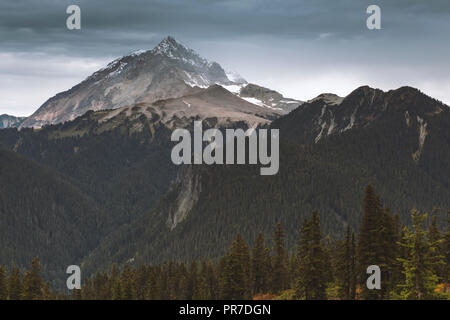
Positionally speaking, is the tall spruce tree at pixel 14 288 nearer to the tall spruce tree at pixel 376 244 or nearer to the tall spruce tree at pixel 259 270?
the tall spruce tree at pixel 259 270

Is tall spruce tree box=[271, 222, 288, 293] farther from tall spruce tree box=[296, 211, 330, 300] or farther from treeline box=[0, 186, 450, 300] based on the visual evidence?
tall spruce tree box=[296, 211, 330, 300]

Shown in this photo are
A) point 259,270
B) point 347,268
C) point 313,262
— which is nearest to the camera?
point 313,262

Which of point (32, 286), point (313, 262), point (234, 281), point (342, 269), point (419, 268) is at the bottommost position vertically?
point (32, 286)

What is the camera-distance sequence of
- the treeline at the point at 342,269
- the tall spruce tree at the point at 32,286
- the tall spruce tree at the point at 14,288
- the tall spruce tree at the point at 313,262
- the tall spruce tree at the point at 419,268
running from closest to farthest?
the tall spruce tree at the point at 419,268 → the treeline at the point at 342,269 → the tall spruce tree at the point at 313,262 → the tall spruce tree at the point at 32,286 → the tall spruce tree at the point at 14,288

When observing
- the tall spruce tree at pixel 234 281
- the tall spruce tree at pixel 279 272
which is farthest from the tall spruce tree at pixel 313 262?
the tall spruce tree at pixel 279 272

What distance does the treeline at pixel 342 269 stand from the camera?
69.9 m

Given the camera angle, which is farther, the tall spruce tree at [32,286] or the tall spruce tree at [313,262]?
the tall spruce tree at [32,286]

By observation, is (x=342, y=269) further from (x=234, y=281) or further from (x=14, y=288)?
(x=14, y=288)

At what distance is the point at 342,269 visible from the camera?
286 ft

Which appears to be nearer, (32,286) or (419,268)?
(419,268)

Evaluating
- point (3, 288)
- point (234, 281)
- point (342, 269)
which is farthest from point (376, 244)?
point (3, 288)
